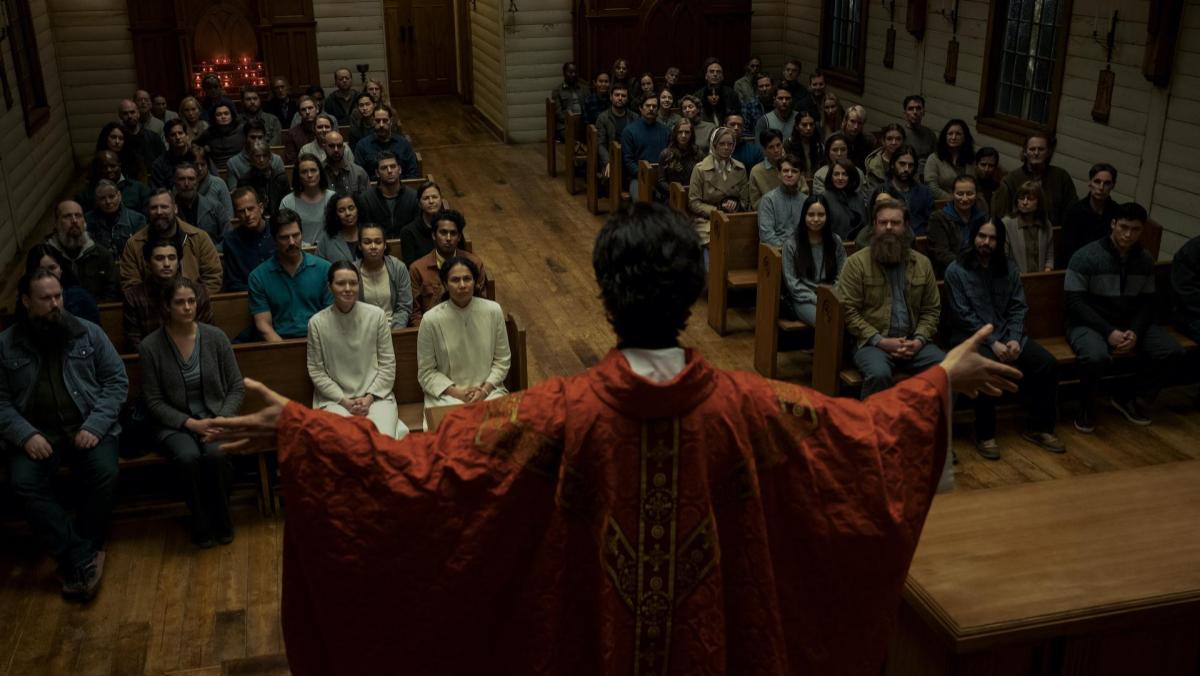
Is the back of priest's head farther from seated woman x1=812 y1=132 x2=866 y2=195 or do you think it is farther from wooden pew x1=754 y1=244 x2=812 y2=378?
seated woman x1=812 y1=132 x2=866 y2=195

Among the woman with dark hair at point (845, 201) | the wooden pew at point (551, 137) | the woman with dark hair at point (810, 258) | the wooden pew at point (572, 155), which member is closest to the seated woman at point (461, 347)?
the woman with dark hair at point (810, 258)

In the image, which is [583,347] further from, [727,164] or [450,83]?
[450,83]

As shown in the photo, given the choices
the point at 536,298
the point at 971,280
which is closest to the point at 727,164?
the point at 536,298

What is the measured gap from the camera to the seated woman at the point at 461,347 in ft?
16.7

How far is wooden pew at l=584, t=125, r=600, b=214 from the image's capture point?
395 inches

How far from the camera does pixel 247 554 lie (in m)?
4.82

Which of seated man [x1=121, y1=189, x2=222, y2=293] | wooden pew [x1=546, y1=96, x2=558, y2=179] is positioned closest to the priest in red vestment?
seated man [x1=121, y1=189, x2=222, y2=293]

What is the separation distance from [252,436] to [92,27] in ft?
37.2

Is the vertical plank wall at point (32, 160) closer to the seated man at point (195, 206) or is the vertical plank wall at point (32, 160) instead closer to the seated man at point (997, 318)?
the seated man at point (195, 206)

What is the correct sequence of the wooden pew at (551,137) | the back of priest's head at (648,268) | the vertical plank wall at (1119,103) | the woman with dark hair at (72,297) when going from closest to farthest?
the back of priest's head at (648,268) → the woman with dark hair at (72,297) → the vertical plank wall at (1119,103) → the wooden pew at (551,137)

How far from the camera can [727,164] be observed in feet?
25.7

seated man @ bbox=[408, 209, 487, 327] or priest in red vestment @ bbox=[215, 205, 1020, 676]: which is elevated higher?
priest in red vestment @ bbox=[215, 205, 1020, 676]

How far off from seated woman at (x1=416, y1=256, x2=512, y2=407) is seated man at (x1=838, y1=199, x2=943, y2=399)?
68.8 inches

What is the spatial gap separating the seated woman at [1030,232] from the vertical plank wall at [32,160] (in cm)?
721
